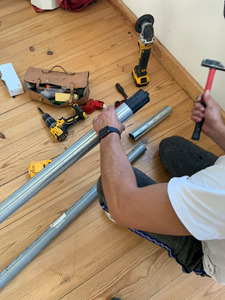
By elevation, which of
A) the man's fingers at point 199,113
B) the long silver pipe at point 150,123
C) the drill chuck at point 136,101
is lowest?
the long silver pipe at point 150,123

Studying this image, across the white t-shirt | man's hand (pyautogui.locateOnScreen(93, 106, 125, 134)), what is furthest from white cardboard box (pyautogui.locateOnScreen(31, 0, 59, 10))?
the white t-shirt

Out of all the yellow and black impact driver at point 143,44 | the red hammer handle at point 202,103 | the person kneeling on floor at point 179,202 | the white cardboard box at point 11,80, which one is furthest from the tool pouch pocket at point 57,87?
the red hammer handle at point 202,103

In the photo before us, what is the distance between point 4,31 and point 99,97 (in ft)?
2.88

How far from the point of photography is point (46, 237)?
1084 millimetres

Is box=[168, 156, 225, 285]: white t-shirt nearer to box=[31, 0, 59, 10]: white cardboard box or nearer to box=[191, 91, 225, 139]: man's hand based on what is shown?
box=[191, 91, 225, 139]: man's hand

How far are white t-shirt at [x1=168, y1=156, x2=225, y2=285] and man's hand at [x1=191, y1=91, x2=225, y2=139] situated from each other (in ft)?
0.91

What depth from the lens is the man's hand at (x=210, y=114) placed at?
0.85 meters

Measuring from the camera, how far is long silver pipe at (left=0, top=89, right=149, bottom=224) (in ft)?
2.18

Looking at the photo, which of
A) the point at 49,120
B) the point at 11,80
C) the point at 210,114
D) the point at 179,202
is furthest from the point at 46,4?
the point at 179,202

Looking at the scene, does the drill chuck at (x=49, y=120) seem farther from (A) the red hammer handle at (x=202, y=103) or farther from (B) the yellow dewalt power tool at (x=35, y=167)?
(A) the red hammer handle at (x=202, y=103)

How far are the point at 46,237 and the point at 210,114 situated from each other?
33.8 inches

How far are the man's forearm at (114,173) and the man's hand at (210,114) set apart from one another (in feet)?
1.05

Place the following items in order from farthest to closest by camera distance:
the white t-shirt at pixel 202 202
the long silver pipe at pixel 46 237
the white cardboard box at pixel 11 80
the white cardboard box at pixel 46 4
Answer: the white cardboard box at pixel 46 4 → the white cardboard box at pixel 11 80 → the long silver pipe at pixel 46 237 → the white t-shirt at pixel 202 202

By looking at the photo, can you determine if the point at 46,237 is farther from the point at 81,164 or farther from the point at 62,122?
the point at 62,122
